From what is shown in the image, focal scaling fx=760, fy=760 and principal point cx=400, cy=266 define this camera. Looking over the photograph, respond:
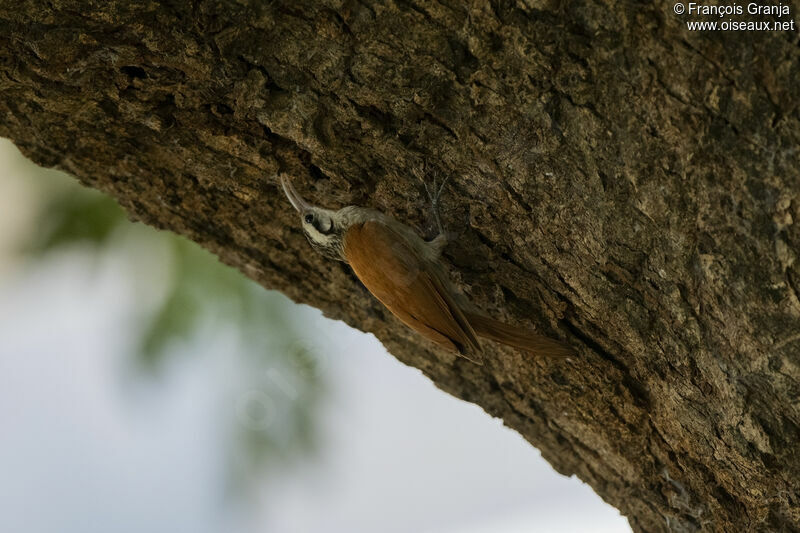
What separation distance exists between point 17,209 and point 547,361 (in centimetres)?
379

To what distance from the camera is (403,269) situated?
338cm

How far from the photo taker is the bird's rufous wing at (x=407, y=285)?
321 centimetres

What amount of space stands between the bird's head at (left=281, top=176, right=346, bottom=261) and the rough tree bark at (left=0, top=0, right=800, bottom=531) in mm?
51

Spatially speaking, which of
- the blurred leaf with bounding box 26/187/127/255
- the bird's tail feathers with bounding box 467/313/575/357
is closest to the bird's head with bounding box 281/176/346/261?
the bird's tail feathers with bounding box 467/313/575/357

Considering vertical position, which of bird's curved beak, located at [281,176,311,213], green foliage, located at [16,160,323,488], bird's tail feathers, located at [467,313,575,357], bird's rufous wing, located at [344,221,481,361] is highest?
bird's tail feathers, located at [467,313,575,357]

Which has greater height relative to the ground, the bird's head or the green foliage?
the bird's head

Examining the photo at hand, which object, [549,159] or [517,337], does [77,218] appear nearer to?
[517,337]

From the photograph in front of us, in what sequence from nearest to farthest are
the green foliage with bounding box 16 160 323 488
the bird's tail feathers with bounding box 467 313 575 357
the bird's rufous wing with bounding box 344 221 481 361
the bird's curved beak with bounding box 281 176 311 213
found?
the bird's tail feathers with bounding box 467 313 575 357
the bird's curved beak with bounding box 281 176 311 213
the bird's rufous wing with bounding box 344 221 481 361
the green foliage with bounding box 16 160 323 488

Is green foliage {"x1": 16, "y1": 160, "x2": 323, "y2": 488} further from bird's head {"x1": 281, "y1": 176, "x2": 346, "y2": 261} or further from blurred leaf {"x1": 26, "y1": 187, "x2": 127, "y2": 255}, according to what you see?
bird's head {"x1": 281, "y1": 176, "x2": 346, "y2": 261}

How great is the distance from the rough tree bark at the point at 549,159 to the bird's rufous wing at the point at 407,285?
0.41ft

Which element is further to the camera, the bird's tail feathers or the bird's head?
the bird's head

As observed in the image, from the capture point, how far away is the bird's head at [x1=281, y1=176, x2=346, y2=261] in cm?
317

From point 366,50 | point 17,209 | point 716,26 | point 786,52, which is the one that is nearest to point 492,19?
point 366,50

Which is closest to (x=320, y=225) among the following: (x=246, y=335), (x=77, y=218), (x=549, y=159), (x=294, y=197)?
(x=294, y=197)
